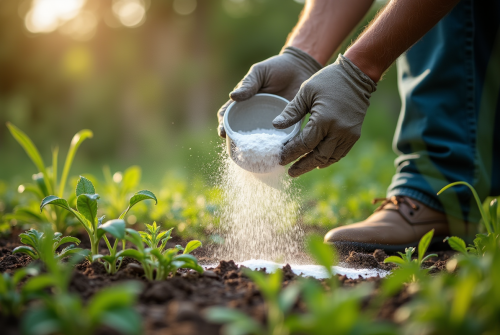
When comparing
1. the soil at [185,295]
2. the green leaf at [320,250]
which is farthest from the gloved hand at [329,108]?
the green leaf at [320,250]

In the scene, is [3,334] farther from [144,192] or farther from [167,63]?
[167,63]

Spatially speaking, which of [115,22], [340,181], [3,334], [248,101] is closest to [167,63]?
[115,22]

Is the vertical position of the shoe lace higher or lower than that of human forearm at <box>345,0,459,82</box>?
lower

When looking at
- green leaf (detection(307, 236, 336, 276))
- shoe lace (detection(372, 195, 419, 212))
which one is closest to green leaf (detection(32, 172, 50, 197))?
green leaf (detection(307, 236, 336, 276))

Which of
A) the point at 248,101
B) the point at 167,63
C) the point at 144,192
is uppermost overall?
the point at 167,63

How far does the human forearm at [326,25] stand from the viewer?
2.17m

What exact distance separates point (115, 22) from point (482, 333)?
27.9 feet

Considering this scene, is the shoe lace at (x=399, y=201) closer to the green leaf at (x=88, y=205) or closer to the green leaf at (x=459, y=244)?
the green leaf at (x=459, y=244)

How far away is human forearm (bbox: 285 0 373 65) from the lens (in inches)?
85.5

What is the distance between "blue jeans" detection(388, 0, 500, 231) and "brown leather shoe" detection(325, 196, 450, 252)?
0.19ft

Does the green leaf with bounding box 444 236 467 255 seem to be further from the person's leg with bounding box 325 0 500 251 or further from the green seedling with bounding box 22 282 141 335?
the green seedling with bounding box 22 282 141 335

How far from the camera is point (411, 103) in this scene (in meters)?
2.25

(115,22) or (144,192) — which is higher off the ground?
(115,22)

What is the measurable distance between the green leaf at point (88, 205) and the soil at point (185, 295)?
17 centimetres
